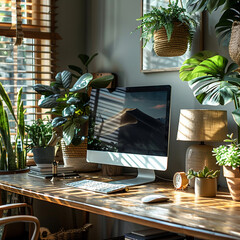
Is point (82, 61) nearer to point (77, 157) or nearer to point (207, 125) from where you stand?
point (77, 157)

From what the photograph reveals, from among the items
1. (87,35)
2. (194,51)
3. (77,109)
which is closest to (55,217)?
(77,109)

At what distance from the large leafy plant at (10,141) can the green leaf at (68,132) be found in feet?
1.15

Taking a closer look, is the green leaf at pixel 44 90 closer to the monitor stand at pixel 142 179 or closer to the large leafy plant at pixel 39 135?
the large leafy plant at pixel 39 135

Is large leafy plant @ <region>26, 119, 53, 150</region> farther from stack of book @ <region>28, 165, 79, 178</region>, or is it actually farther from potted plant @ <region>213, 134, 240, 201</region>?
potted plant @ <region>213, 134, 240, 201</region>

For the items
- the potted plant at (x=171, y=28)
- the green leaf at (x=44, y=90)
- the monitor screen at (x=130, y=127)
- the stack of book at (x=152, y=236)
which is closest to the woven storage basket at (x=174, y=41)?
the potted plant at (x=171, y=28)

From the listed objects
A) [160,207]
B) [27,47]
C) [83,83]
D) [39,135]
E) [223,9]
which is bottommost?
[160,207]

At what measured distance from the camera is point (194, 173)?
7.74ft

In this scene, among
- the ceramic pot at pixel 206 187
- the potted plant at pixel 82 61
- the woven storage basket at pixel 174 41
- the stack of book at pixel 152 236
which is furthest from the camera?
the potted plant at pixel 82 61

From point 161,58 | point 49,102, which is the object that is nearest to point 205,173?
point 161,58

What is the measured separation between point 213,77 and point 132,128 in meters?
0.58

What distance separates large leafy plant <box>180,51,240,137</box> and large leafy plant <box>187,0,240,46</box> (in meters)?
0.14

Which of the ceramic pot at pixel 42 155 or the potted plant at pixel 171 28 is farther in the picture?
the ceramic pot at pixel 42 155

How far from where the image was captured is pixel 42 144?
121 inches

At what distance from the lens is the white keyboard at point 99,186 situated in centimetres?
235
